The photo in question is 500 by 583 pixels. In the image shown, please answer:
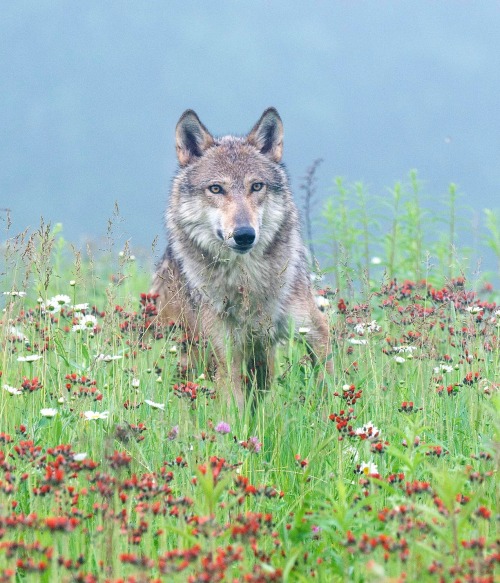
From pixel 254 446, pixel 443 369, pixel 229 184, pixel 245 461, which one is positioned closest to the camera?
pixel 254 446

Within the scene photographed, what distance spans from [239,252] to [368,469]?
2273 mm

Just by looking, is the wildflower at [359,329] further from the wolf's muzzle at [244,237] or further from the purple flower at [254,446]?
the purple flower at [254,446]

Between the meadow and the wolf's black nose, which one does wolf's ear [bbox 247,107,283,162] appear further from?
the meadow

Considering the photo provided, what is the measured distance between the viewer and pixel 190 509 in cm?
323

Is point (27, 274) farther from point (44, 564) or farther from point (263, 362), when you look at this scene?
point (44, 564)

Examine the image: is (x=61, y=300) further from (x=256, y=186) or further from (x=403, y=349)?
(x=403, y=349)

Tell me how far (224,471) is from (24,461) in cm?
82

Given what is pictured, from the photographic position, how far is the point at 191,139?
20.5ft

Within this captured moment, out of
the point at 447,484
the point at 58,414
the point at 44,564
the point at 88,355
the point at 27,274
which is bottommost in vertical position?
the point at 44,564

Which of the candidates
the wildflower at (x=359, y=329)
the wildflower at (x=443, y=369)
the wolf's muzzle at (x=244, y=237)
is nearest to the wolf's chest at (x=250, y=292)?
the wolf's muzzle at (x=244, y=237)

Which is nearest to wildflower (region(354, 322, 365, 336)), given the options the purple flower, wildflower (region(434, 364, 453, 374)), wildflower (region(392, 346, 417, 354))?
wildflower (region(392, 346, 417, 354))

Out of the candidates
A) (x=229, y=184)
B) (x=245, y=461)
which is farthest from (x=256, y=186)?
(x=245, y=461)

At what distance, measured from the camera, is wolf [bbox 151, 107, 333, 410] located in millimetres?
5711

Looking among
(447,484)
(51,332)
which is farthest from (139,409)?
(447,484)
